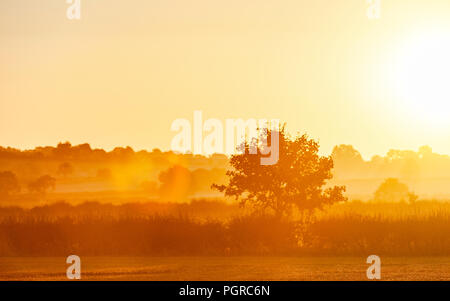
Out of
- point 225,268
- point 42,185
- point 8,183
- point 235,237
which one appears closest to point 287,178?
point 235,237

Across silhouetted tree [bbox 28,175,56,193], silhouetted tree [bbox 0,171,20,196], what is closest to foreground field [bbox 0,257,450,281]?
silhouetted tree [bbox 0,171,20,196]

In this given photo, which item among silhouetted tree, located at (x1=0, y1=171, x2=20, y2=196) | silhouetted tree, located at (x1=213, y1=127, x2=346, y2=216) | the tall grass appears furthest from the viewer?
silhouetted tree, located at (x1=0, y1=171, x2=20, y2=196)

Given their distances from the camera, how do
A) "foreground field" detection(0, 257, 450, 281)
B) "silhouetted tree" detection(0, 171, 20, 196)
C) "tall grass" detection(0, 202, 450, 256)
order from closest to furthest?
"foreground field" detection(0, 257, 450, 281), "tall grass" detection(0, 202, 450, 256), "silhouetted tree" detection(0, 171, 20, 196)

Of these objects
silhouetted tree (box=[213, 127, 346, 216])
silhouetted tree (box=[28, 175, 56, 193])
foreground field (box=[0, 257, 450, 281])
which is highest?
silhouetted tree (box=[28, 175, 56, 193])

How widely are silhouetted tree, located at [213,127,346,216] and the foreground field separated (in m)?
9.93

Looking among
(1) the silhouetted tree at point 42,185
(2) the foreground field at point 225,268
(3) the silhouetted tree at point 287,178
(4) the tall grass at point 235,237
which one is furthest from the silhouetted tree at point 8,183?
(2) the foreground field at point 225,268

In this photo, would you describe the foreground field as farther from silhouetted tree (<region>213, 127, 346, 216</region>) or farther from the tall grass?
silhouetted tree (<region>213, 127, 346, 216</region>)

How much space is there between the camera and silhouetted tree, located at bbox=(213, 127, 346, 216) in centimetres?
5350

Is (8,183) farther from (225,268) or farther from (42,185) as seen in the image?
(225,268)

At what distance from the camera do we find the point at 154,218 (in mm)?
49406

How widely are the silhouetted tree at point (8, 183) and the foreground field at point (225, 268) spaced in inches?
4834

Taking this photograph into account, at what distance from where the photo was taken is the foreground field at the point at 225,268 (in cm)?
3528

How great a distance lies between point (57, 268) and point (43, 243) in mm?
8791
